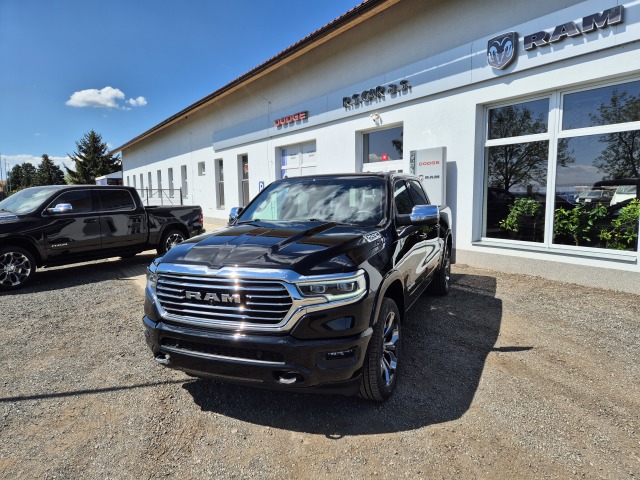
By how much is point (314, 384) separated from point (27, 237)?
6892 millimetres

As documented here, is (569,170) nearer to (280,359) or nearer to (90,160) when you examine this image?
(280,359)

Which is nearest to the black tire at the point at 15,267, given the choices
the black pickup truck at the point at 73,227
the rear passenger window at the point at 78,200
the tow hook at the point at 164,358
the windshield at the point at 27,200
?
the black pickup truck at the point at 73,227

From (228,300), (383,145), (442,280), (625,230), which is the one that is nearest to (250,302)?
(228,300)

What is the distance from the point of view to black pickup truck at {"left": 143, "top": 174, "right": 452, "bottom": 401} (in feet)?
8.16

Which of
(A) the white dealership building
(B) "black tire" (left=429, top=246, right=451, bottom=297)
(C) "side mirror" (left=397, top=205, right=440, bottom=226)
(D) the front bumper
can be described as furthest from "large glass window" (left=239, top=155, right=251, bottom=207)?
(D) the front bumper

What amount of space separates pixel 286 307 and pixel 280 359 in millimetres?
331

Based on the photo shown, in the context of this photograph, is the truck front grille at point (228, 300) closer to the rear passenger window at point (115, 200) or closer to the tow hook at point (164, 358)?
the tow hook at point (164, 358)

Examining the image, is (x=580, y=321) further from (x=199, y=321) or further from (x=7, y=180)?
(x=7, y=180)

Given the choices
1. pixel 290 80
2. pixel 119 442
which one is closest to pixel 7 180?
pixel 290 80

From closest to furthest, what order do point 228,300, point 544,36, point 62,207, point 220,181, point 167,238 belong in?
point 228,300 → point 544,36 → point 62,207 → point 167,238 → point 220,181

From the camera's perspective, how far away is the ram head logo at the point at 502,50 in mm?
7211

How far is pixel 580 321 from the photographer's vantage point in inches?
198

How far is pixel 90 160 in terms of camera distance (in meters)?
57.6

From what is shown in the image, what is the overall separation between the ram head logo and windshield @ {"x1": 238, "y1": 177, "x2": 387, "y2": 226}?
17.0 feet
